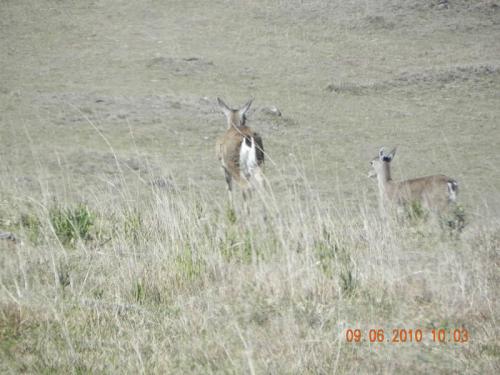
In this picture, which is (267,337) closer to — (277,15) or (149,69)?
(149,69)

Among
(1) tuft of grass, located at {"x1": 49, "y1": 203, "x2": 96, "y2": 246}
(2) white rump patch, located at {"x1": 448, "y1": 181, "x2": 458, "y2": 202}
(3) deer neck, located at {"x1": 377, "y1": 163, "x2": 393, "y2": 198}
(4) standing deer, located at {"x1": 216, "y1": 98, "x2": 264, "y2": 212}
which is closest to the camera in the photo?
(1) tuft of grass, located at {"x1": 49, "y1": 203, "x2": 96, "y2": 246}

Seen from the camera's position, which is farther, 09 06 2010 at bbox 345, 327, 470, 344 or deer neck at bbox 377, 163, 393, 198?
deer neck at bbox 377, 163, 393, 198

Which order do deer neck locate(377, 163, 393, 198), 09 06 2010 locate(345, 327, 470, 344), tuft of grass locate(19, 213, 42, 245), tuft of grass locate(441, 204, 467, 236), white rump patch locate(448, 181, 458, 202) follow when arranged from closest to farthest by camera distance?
09 06 2010 locate(345, 327, 470, 344)
tuft of grass locate(19, 213, 42, 245)
tuft of grass locate(441, 204, 467, 236)
white rump patch locate(448, 181, 458, 202)
deer neck locate(377, 163, 393, 198)

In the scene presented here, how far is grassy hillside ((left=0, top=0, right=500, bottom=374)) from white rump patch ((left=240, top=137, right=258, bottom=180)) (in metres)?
0.68

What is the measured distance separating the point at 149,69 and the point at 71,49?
5614 mm

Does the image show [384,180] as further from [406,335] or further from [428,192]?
[406,335]

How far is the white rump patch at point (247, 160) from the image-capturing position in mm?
9406

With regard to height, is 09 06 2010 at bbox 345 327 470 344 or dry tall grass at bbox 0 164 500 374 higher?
dry tall grass at bbox 0 164 500 374

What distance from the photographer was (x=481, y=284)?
4336 mm

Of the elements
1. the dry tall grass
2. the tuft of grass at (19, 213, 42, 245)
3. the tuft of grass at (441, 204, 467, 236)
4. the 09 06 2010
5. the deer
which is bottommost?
the deer

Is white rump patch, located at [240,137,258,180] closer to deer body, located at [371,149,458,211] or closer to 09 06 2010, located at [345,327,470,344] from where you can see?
deer body, located at [371,149,458,211]

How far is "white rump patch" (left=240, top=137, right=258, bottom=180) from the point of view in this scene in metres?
Answer: 9.41

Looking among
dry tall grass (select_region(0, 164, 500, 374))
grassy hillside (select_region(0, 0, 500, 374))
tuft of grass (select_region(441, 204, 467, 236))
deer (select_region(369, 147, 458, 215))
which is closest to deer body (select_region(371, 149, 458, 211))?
deer (select_region(369, 147, 458, 215))

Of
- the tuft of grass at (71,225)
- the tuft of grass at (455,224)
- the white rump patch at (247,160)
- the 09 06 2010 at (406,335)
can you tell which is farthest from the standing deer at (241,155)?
the 09 06 2010 at (406,335)
